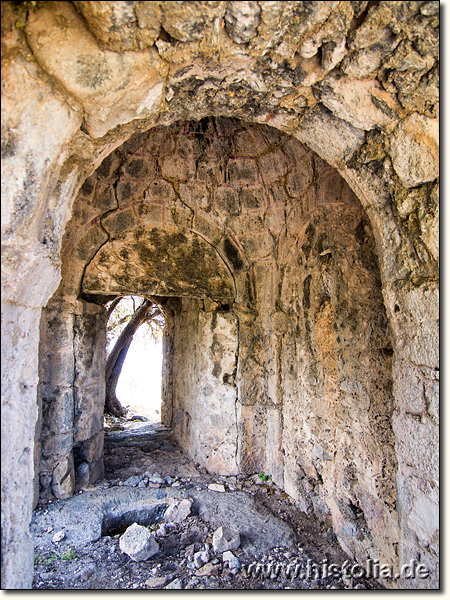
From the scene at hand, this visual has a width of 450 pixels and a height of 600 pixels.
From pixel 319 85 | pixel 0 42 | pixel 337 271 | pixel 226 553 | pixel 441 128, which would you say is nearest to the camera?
pixel 0 42

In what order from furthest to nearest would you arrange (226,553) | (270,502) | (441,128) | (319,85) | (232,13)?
(270,502) → (226,553) → (319,85) → (441,128) → (232,13)

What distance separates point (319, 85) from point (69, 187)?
128 cm

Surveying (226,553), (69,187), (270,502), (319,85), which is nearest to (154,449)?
(270,502)

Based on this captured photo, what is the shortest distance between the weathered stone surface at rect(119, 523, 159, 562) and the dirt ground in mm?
48

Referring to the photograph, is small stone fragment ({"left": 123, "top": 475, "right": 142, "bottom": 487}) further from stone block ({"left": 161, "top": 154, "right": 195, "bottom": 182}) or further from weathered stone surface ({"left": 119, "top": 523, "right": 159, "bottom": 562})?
stone block ({"left": 161, "top": 154, "right": 195, "bottom": 182})

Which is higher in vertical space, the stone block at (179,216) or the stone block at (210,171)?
the stone block at (210,171)

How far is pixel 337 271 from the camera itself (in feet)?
9.98

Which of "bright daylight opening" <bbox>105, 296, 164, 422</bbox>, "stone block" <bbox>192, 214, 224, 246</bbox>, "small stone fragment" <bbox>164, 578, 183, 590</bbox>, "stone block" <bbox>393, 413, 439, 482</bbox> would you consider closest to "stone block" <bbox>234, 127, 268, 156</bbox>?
"stone block" <bbox>192, 214, 224, 246</bbox>

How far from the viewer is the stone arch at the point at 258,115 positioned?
5.24 feet

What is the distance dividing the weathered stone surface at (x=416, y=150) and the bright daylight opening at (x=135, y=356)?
15.7ft

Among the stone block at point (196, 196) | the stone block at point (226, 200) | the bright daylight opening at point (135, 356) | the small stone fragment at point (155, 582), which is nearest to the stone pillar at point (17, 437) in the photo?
the small stone fragment at point (155, 582)

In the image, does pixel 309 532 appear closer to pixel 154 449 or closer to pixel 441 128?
pixel 154 449

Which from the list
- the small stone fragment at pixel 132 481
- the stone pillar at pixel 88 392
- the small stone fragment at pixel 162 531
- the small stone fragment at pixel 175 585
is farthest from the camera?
the small stone fragment at pixel 132 481

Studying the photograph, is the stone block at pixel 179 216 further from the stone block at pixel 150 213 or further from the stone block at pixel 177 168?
the stone block at pixel 177 168
